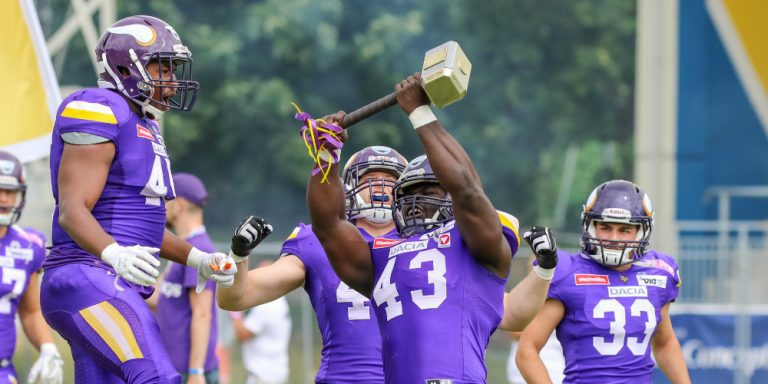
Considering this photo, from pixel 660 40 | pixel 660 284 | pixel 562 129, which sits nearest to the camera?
pixel 660 284

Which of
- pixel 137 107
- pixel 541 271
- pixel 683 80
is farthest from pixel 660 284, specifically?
pixel 683 80

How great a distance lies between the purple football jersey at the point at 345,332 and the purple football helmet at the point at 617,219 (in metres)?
1.35

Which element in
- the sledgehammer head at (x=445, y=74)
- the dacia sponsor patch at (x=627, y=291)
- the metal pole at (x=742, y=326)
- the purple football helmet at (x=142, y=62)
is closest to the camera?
the sledgehammer head at (x=445, y=74)

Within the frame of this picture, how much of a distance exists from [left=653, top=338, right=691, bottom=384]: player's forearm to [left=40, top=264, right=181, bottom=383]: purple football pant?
2703mm

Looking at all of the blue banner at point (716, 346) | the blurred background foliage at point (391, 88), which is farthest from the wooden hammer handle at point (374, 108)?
the blurred background foliage at point (391, 88)

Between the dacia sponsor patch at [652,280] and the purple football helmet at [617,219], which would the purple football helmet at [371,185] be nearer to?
the purple football helmet at [617,219]

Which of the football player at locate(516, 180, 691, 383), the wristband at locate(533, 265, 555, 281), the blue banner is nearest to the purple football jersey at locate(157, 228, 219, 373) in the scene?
the football player at locate(516, 180, 691, 383)

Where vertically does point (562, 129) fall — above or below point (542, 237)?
above

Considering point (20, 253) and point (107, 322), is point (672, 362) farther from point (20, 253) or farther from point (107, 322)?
point (20, 253)

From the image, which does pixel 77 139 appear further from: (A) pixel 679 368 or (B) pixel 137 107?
(A) pixel 679 368

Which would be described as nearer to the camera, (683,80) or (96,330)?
(96,330)

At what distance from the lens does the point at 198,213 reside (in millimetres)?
7941

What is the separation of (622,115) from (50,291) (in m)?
24.5

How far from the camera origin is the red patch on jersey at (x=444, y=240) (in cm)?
447
